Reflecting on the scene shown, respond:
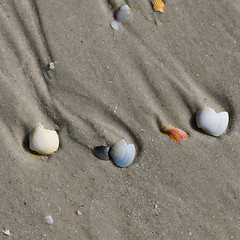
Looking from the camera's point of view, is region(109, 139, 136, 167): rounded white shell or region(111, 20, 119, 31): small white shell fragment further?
region(111, 20, 119, 31): small white shell fragment

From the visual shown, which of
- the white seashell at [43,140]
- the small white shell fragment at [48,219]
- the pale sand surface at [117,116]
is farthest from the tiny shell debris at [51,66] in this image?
the small white shell fragment at [48,219]

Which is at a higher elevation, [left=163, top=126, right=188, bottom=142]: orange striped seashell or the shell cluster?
[left=163, top=126, right=188, bottom=142]: orange striped seashell

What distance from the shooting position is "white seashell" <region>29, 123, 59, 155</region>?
2.93 metres

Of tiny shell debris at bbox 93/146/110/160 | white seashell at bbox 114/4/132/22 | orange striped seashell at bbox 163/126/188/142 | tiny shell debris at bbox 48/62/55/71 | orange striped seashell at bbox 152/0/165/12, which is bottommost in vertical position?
tiny shell debris at bbox 93/146/110/160

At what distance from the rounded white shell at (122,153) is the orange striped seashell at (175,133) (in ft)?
1.15

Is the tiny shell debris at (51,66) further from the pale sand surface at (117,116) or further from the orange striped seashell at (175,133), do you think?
the orange striped seashell at (175,133)

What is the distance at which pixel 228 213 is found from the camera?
9.95 feet

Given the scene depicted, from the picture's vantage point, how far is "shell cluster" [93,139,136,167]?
2979mm

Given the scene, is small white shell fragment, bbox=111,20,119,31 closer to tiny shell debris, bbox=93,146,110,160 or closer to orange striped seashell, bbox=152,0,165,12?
orange striped seashell, bbox=152,0,165,12

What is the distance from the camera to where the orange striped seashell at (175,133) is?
3020 mm

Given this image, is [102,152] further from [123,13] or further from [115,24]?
[123,13]

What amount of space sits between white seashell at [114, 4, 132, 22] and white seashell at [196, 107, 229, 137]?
42.6 inches

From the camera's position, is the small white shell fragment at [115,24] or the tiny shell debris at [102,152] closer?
the tiny shell debris at [102,152]

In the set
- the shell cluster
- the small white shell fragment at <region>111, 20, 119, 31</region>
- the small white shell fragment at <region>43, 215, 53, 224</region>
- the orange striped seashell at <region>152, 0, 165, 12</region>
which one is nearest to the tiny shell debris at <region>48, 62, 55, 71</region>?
the small white shell fragment at <region>111, 20, 119, 31</region>
